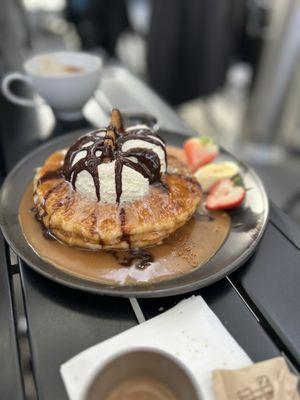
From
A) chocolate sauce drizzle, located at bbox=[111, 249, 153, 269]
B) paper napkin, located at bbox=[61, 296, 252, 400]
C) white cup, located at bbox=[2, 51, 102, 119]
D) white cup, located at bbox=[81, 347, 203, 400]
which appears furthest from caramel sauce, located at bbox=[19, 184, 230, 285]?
white cup, located at bbox=[2, 51, 102, 119]

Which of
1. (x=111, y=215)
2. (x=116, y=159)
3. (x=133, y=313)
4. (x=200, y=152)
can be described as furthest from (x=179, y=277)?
(x=200, y=152)

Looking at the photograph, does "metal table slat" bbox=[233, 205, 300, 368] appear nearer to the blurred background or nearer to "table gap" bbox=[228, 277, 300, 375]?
"table gap" bbox=[228, 277, 300, 375]

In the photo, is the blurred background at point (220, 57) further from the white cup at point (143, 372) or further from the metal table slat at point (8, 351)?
the white cup at point (143, 372)

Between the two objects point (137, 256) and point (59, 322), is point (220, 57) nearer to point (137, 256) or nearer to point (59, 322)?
point (137, 256)

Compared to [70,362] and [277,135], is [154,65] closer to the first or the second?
[277,135]

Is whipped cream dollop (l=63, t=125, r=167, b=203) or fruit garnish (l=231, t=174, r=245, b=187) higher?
whipped cream dollop (l=63, t=125, r=167, b=203)

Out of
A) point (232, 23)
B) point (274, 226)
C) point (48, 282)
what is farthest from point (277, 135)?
point (48, 282)

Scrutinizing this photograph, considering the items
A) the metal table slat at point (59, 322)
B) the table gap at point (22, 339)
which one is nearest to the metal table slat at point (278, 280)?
the metal table slat at point (59, 322)
